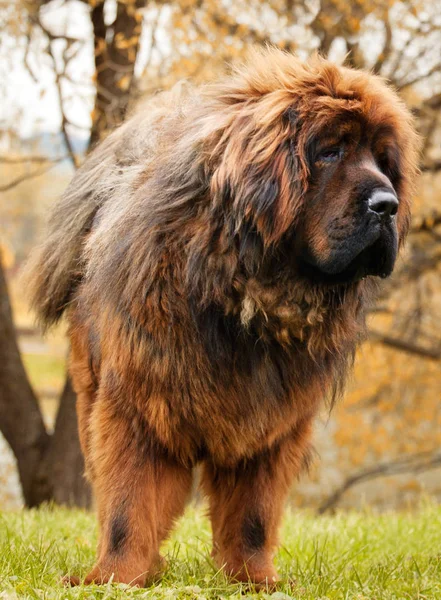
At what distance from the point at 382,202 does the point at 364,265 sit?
0.30 metres

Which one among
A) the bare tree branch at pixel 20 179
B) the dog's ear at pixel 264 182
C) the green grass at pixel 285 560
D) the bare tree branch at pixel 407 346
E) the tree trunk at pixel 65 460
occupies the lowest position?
the tree trunk at pixel 65 460

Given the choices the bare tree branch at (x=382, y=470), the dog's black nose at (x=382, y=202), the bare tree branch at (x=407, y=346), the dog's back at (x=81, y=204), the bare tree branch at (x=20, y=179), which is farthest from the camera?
the bare tree branch at (x=382, y=470)

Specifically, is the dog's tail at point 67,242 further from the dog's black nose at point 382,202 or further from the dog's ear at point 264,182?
the dog's black nose at point 382,202

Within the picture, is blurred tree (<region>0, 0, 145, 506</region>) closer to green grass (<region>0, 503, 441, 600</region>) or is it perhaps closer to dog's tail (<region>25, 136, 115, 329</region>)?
green grass (<region>0, 503, 441, 600</region>)

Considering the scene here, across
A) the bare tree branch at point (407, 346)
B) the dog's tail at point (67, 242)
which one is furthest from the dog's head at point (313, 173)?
the bare tree branch at point (407, 346)

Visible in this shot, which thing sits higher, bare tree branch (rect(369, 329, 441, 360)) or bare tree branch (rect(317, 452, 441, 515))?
bare tree branch (rect(369, 329, 441, 360))

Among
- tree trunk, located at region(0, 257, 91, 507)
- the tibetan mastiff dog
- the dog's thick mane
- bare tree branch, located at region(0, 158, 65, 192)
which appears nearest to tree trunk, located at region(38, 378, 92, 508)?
tree trunk, located at region(0, 257, 91, 507)

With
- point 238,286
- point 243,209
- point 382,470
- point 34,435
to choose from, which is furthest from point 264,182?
point 382,470

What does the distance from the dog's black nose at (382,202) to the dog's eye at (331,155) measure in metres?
0.26

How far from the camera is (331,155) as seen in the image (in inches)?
141

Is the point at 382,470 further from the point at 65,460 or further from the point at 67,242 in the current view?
the point at 67,242

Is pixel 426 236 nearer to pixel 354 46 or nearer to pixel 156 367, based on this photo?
pixel 354 46

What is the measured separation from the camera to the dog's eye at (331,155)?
11.7ft

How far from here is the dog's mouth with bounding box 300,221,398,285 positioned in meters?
3.51
